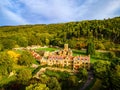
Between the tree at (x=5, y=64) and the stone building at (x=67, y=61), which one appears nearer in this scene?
the tree at (x=5, y=64)

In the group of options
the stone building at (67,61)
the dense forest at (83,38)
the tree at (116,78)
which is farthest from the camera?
the dense forest at (83,38)

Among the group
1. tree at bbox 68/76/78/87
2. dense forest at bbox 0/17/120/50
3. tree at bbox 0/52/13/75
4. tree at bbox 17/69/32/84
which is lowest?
tree at bbox 68/76/78/87

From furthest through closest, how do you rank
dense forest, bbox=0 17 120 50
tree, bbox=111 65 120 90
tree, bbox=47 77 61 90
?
dense forest, bbox=0 17 120 50 → tree, bbox=47 77 61 90 → tree, bbox=111 65 120 90

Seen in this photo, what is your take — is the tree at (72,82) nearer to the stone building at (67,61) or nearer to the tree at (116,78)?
the tree at (116,78)

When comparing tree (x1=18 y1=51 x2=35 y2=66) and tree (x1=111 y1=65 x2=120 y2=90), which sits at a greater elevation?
tree (x1=18 y1=51 x2=35 y2=66)

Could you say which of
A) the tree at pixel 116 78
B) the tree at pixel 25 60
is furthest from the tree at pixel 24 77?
the tree at pixel 116 78

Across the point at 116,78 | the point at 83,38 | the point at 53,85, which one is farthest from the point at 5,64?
the point at 83,38

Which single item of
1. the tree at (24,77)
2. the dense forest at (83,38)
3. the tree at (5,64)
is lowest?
the tree at (24,77)

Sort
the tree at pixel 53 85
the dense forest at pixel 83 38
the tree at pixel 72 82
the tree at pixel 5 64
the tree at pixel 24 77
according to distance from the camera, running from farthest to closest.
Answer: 1. the dense forest at pixel 83 38
2. the tree at pixel 5 64
3. the tree at pixel 24 77
4. the tree at pixel 72 82
5. the tree at pixel 53 85

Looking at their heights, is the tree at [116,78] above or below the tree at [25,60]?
below

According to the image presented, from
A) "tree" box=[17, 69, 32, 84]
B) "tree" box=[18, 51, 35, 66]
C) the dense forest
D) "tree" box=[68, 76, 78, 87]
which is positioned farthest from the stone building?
the dense forest

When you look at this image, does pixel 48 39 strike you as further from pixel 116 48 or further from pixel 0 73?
pixel 0 73

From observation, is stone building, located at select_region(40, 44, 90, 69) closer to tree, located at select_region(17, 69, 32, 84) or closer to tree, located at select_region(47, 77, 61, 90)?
tree, located at select_region(17, 69, 32, 84)
